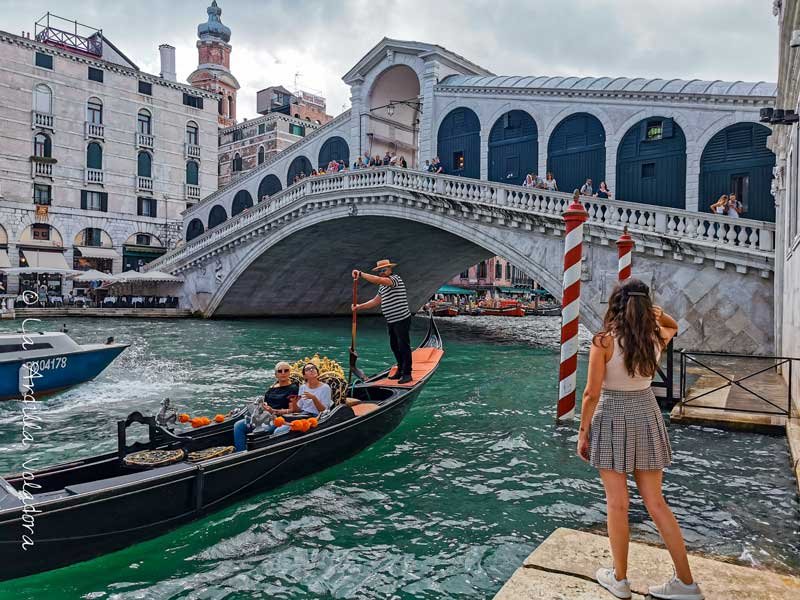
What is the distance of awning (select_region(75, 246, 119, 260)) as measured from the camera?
2533cm

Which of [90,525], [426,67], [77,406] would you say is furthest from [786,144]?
[426,67]

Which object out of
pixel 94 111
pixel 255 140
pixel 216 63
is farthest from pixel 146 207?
pixel 216 63

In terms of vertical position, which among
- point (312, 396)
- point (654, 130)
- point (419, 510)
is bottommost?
point (419, 510)

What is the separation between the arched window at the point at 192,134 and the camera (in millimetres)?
29062

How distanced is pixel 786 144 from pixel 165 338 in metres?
13.4

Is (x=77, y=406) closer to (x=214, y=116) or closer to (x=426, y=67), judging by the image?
(x=426, y=67)

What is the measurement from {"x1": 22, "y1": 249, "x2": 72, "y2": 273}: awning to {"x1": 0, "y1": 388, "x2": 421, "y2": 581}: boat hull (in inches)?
898

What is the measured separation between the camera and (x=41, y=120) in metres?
24.4

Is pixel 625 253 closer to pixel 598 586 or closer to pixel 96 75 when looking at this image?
pixel 598 586

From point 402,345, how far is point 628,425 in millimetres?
4217

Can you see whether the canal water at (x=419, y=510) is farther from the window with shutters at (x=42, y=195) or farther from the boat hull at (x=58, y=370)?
the window with shutters at (x=42, y=195)

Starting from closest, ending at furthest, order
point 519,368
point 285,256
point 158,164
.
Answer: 1. point 519,368
2. point 285,256
3. point 158,164

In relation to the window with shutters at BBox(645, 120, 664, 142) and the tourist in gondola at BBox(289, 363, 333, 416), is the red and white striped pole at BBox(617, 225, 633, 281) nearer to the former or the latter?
the tourist in gondola at BBox(289, 363, 333, 416)

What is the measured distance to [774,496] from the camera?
425 cm
